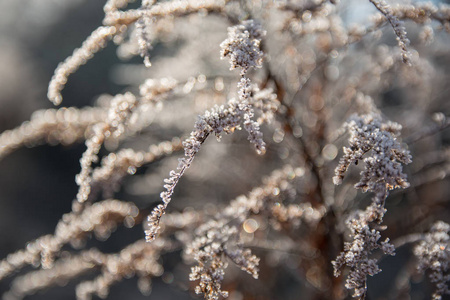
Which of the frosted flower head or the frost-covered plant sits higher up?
the frosted flower head

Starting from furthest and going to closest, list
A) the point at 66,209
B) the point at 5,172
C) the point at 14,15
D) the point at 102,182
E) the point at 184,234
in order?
the point at 14,15, the point at 5,172, the point at 66,209, the point at 184,234, the point at 102,182

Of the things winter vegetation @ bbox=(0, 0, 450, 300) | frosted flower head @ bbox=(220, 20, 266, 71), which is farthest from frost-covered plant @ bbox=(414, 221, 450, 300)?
frosted flower head @ bbox=(220, 20, 266, 71)

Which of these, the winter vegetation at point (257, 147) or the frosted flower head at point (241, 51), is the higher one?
the frosted flower head at point (241, 51)

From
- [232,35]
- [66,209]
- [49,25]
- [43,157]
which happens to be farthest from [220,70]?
[49,25]

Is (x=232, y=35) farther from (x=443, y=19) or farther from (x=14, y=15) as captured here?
(x=14, y=15)

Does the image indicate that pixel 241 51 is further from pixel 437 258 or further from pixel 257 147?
pixel 437 258

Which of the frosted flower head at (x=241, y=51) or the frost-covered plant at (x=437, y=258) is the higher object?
the frosted flower head at (x=241, y=51)

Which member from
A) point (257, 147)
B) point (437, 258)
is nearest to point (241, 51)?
point (257, 147)

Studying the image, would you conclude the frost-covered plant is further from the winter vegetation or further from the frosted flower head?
the frosted flower head

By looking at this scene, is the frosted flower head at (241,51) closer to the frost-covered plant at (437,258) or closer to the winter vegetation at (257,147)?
the winter vegetation at (257,147)

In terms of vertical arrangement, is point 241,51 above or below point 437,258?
above

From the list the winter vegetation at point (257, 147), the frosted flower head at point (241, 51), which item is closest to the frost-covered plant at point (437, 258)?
the winter vegetation at point (257, 147)
